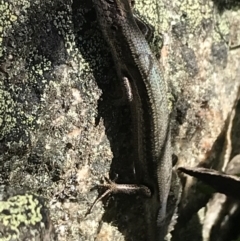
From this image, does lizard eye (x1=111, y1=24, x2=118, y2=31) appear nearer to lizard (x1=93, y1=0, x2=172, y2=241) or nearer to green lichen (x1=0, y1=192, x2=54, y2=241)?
lizard (x1=93, y1=0, x2=172, y2=241)

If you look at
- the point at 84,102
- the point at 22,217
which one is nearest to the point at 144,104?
the point at 84,102

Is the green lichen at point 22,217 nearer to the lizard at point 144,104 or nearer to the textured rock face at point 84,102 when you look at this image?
the textured rock face at point 84,102

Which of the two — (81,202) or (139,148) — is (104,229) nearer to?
(81,202)

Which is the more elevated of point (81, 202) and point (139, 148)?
point (139, 148)

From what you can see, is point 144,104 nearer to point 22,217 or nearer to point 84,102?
point 84,102

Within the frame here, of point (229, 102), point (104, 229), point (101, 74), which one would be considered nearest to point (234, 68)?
point (229, 102)

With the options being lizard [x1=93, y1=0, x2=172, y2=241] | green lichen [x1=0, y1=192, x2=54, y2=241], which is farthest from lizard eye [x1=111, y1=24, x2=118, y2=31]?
green lichen [x1=0, y1=192, x2=54, y2=241]
